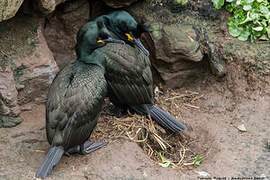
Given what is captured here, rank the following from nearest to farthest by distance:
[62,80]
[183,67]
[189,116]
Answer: [62,80]
[189,116]
[183,67]

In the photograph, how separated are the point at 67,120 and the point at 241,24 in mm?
2907

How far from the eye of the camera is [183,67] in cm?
574

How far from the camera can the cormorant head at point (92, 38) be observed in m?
4.34

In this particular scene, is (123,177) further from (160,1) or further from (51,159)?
(160,1)

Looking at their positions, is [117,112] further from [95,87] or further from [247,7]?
[247,7]

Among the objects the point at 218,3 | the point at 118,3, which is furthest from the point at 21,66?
the point at 218,3

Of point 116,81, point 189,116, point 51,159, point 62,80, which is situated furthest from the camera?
point 189,116

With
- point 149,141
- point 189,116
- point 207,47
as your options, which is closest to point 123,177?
point 149,141

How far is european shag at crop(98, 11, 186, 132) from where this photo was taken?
4.81 meters

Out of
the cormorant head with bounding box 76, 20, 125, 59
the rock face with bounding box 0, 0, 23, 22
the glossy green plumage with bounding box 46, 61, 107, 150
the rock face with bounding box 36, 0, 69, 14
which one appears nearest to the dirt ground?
the glossy green plumage with bounding box 46, 61, 107, 150

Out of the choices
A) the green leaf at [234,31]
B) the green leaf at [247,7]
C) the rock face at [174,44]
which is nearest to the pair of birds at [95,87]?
the rock face at [174,44]

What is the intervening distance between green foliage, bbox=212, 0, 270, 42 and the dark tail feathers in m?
1.54

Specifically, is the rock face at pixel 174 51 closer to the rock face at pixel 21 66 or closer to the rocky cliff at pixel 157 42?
the rocky cliff at pixel 157 42

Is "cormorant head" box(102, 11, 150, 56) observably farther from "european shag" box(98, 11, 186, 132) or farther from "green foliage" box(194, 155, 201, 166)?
"green foliage" box(194, 155, 201, 166)
